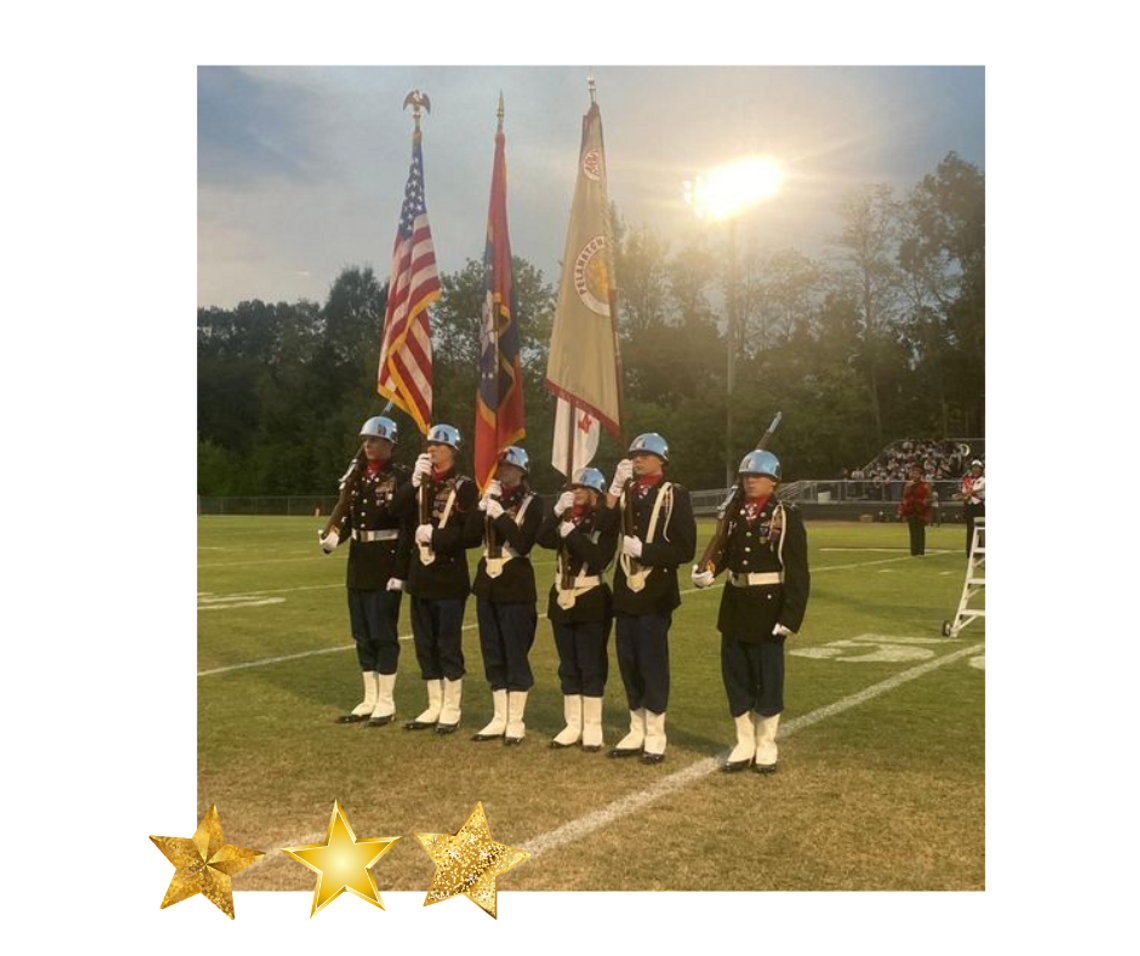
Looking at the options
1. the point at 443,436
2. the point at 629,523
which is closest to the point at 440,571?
the point at 443,436

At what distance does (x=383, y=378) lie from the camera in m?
6.03

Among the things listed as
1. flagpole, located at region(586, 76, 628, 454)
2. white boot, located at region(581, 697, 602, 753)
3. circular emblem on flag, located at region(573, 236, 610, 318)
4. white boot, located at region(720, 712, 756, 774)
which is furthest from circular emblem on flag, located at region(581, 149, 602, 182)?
white boot, located at region(720, 712, 756, 774)

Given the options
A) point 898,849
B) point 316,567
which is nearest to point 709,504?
point 898,849

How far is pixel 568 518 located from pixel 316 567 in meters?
9.96

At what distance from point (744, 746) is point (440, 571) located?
5.97 ft

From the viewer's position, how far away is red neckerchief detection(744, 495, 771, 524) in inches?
204

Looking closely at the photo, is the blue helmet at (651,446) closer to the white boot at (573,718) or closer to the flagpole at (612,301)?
the flagpole at (612,301)

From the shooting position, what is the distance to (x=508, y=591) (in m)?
5.68

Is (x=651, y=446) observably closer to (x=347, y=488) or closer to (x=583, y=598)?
(x=583, y=598)

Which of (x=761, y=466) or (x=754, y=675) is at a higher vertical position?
(x=761, y=466)

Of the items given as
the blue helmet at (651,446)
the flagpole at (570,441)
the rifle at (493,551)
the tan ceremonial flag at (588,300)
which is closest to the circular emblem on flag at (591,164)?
the tan ceremonial flag at (588,300)

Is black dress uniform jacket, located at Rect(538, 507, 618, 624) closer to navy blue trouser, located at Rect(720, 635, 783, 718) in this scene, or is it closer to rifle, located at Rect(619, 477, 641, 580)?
rifle, located at Rect(619, 477, 641, 580)

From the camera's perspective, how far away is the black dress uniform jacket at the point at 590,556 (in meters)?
5.43

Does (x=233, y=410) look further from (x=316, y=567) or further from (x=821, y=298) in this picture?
(x=316, y=567)
